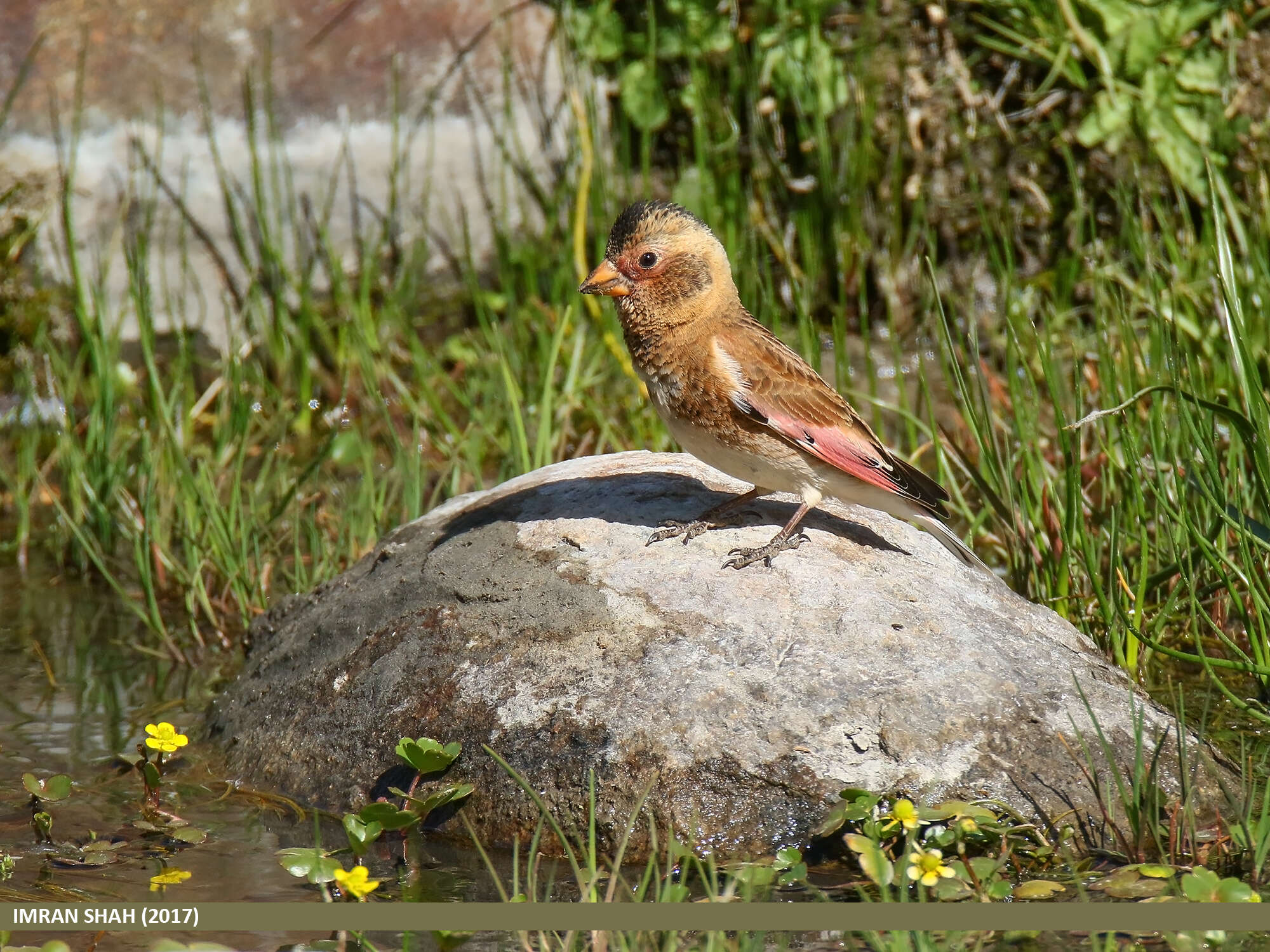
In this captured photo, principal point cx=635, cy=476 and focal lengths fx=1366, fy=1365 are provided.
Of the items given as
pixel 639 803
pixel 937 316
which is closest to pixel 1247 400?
pixel 937 316

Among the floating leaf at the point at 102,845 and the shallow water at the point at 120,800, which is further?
the floating leaf at the point at 102,845

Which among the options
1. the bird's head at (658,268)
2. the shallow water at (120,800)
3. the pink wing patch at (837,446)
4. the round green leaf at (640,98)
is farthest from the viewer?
the round green leaf at (640,98)

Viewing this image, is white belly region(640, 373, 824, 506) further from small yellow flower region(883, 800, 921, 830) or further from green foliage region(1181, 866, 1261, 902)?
green foliage region(1181, 866, 1261, 902)

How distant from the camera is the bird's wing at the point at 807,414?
407 centimetres

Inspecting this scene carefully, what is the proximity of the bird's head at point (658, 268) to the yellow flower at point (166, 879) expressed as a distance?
203 cm

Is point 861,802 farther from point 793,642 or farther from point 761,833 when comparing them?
point 793,642

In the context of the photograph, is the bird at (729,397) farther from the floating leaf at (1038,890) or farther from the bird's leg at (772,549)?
the floating leaf at (1038,890)

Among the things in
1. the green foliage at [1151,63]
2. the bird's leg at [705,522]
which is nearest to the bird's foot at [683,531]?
the bird's leg at [705,522]

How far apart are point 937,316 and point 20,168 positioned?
16.2 feet

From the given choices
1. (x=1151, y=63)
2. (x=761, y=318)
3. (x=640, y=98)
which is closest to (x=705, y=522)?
(x=761, y=318)

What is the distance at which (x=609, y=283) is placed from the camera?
4277 mm

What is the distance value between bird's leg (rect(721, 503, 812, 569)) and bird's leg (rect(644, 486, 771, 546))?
0.47ft

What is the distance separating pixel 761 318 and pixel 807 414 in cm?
206

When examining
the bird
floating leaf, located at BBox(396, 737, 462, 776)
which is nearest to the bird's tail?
the bird
